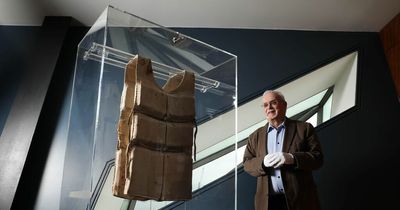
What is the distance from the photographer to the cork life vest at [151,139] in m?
1.29

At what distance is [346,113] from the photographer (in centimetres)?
237

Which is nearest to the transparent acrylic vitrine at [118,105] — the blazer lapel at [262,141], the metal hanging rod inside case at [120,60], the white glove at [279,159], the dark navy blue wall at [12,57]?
the metal hanging rod inside case at [120,60]

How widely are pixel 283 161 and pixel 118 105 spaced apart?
803mm

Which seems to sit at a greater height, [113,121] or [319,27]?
[319,27]

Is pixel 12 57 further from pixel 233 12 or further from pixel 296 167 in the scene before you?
pixel 296 167

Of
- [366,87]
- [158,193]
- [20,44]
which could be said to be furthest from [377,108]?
[20,44]

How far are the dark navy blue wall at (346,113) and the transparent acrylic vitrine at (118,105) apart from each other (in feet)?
0.57

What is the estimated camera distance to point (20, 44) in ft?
8.49

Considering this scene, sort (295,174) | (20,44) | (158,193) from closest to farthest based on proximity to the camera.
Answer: (158,193)
(295,174)
(20,44)

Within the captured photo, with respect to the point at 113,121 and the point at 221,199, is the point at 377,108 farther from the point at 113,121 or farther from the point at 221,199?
the point at 113,121

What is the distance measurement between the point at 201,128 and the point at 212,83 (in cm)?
26

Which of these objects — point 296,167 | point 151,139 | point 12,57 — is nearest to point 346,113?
point 296,167

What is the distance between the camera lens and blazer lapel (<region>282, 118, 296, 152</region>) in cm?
A: 169

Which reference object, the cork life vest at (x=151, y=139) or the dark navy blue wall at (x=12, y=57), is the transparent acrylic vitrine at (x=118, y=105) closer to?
the cork life vest at (x=151, y=139)
